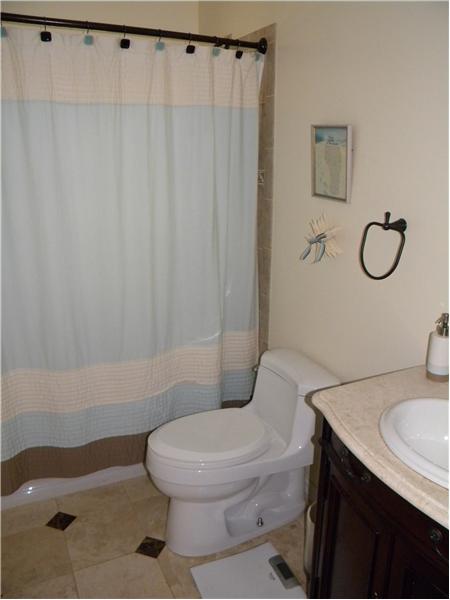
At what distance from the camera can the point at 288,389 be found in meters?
2.05

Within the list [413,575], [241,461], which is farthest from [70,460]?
[413,575]

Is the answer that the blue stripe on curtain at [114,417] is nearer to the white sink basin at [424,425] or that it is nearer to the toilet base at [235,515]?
the toilet base at [235,515]

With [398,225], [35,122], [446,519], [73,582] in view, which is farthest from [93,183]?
[446,519]

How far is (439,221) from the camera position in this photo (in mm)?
1462

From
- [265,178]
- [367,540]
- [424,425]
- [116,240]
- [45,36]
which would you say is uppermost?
[45,36]

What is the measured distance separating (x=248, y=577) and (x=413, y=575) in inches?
39.3

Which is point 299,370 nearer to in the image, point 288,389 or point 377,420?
point 288,389

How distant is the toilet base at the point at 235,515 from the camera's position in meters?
2.01

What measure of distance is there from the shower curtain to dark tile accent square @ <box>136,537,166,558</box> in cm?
43

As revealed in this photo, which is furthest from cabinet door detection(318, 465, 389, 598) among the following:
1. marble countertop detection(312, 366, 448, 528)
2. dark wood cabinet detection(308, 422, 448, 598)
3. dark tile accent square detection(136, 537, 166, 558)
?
dark tile accent square detection(136, 537, 166, 558)

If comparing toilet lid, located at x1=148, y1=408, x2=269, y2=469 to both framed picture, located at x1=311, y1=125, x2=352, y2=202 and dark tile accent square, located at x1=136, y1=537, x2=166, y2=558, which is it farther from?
framed picture, located at x1=311, y1=125, x2=352, y2=202

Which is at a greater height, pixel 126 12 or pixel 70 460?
pixel 126 12

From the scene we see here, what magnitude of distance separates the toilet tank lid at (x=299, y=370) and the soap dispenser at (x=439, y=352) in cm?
55

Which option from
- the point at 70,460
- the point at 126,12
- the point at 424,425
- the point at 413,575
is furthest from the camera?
the point at 126,12
